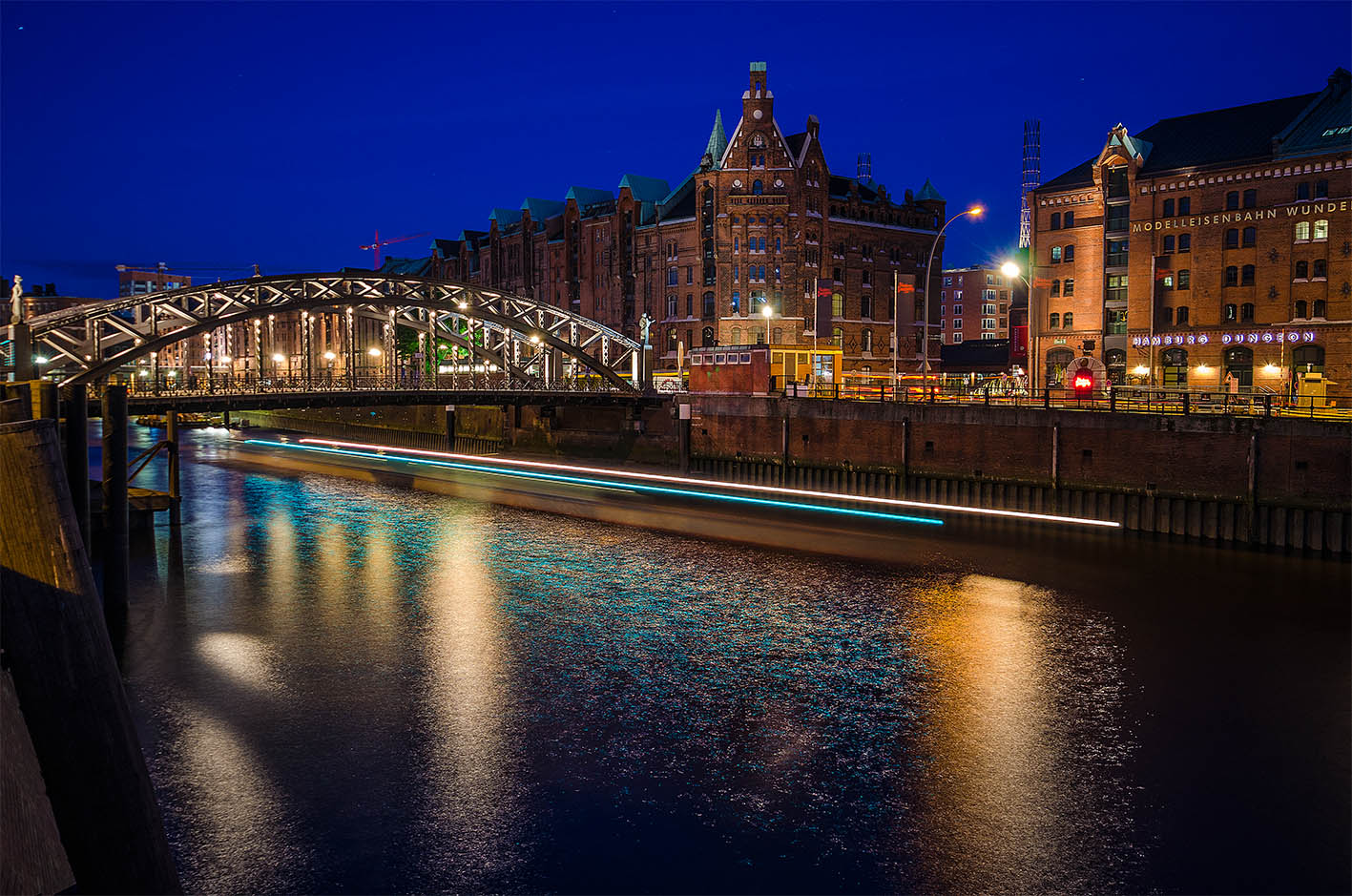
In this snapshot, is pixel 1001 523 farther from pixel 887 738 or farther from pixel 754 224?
pixel 754 224

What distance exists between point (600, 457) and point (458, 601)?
113ft

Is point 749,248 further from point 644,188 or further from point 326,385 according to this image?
point 326,385

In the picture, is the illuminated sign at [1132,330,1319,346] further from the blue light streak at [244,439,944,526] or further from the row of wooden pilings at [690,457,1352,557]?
the blue light streak at [244,439,944,526]

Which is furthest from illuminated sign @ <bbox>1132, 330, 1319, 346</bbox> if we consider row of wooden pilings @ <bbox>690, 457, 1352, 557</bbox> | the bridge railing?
the bridge railing

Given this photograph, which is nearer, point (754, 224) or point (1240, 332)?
point (1240, 332)

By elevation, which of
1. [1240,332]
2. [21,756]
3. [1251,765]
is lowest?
[1251,765]

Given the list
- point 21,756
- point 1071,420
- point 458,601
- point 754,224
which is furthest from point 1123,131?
point 21,756

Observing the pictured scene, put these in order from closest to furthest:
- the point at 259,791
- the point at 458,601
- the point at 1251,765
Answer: the point at 259,791 < the point at 1251,765 < the point at 458,601

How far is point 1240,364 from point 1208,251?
22.0 ft

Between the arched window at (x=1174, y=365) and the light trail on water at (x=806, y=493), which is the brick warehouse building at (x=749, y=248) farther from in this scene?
the light trail on water at (x=806, y=493)

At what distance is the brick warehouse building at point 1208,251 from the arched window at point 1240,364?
0.23 ft

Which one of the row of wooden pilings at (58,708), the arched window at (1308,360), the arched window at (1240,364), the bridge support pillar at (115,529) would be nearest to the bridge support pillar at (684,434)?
the arched window at (1240,364)

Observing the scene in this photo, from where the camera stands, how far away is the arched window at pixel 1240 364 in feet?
187

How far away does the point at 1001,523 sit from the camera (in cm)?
3562
